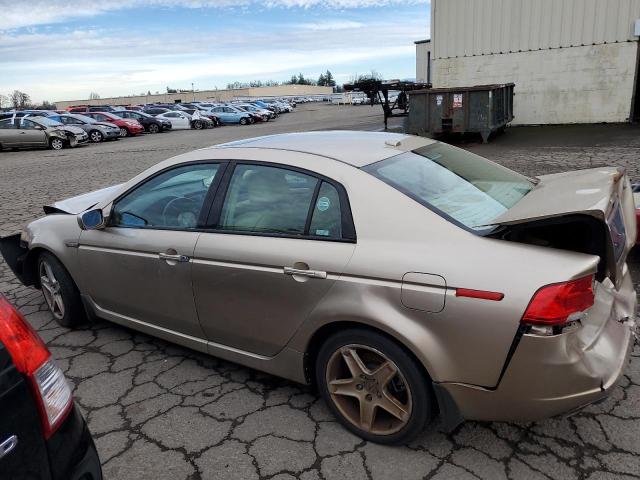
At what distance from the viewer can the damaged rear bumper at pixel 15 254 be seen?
417 cm

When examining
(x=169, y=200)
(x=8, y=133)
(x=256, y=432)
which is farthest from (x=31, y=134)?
(x=256, y=432)

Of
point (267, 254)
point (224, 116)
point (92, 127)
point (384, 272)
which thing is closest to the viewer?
point (384, 272)

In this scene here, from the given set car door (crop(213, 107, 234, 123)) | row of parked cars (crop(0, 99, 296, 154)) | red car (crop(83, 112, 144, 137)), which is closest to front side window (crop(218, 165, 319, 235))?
row of parked cars (crop(0, 99, 296, 154))

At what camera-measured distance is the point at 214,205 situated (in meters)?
2.88

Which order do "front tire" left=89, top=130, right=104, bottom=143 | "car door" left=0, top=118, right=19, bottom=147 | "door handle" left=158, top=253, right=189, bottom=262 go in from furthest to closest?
"front tire" left=89, top=130, right=104, bottom=143, "car door" left=0, top=118, right=19, bottom=147, "door handle" left=158, top=253, right=189, bottom=262

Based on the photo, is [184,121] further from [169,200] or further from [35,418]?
[35,418]

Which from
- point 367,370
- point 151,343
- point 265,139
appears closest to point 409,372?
point 367,370

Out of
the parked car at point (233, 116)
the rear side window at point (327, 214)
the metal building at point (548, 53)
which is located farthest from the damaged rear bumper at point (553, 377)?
the parked car at point (233, 116)

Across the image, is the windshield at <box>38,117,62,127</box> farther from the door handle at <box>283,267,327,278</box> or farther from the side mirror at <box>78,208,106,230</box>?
the door handle at <box>283,267,327,278</box>

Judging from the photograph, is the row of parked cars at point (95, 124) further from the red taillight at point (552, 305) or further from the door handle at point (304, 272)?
the red taillight at point (552, 305)

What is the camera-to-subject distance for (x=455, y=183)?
2725 millimetres

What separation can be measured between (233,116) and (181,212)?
33109 mm

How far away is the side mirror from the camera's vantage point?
3.30 meters

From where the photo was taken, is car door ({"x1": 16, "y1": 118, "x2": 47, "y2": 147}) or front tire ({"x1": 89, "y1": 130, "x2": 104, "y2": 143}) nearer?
car door ({"x1": 16, "y1": 118, "x2": 47, "y2": 147})
